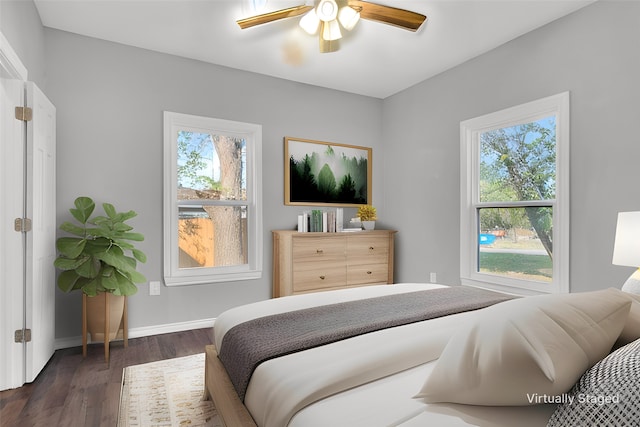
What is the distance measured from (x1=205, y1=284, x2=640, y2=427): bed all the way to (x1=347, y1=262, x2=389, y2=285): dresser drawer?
248cm

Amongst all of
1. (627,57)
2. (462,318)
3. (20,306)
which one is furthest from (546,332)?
(20,306)

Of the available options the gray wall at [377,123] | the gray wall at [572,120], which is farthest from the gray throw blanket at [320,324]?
the gray wall at [377,123]

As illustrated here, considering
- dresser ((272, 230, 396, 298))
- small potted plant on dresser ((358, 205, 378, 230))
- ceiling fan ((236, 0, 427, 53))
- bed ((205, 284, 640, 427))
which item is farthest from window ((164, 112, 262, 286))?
bed ((205, 284, 640, 427))

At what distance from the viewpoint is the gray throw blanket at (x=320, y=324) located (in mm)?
1353

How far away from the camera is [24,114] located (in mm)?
2355

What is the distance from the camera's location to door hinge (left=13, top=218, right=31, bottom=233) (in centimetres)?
230

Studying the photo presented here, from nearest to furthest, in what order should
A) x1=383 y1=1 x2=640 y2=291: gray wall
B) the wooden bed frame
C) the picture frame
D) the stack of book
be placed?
the wooden bed frame < x1=383 y1=1 x2=640 y2=291: gray wall < the stack of book < the picture frame

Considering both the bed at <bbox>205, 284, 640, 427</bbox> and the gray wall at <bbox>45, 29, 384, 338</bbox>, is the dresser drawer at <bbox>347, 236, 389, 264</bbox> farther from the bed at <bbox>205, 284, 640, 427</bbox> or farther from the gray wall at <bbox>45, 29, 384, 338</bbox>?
the bed at <bbox>205, 284, 640, 427</bbox>

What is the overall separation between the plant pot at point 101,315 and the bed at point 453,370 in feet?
6.09

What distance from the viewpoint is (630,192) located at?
97.3 inches

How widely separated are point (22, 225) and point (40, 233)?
0.66 feet

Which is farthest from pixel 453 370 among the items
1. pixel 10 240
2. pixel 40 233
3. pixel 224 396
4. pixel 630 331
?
pixel 40 233

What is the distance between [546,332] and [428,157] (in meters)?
3.58

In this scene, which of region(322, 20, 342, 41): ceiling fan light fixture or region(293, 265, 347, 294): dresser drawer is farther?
region(293, 265, 347, 294): dresser drawer
